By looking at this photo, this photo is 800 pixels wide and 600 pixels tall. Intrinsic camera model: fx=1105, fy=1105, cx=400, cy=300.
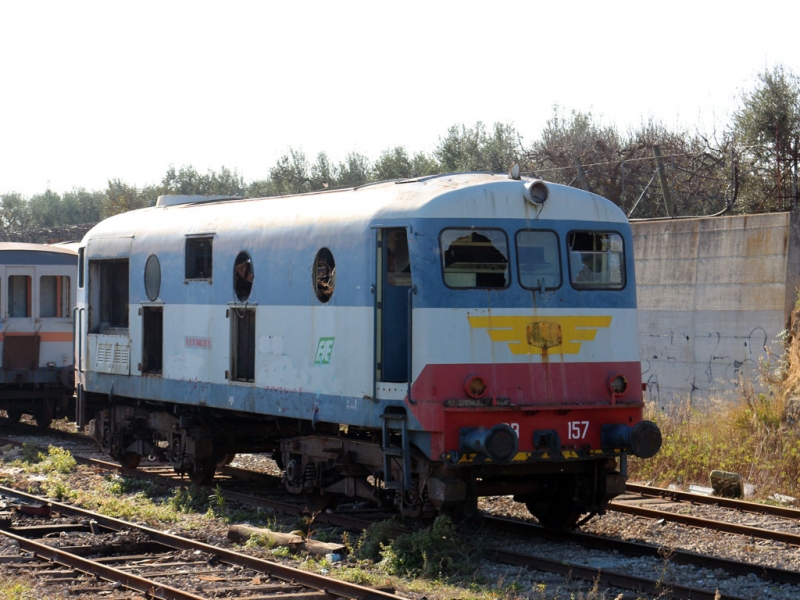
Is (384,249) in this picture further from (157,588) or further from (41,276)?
(41,276)

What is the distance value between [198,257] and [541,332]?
4777mm

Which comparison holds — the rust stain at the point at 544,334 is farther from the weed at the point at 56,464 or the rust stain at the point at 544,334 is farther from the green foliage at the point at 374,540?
the weed at the point at 56,464

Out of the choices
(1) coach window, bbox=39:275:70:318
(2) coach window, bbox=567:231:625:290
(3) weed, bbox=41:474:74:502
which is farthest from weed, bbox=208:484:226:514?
(1) coach window, bbox=39:275:70:318

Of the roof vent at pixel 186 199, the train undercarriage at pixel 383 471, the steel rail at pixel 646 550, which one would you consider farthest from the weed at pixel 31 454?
the steel rail at pixel 646 550

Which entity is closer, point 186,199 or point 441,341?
point 441,341

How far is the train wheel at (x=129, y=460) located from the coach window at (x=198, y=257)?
351cm

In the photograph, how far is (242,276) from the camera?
12.1 metres

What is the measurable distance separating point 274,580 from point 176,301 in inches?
199

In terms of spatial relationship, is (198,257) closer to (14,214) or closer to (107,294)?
(107,294)

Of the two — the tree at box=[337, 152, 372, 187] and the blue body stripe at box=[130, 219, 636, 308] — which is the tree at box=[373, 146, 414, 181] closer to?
the tree at box=[337, 152, 372, 187]

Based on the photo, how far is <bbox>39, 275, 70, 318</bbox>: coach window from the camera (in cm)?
2045

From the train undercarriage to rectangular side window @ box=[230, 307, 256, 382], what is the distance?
671 mm

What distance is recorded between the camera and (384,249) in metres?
9.97

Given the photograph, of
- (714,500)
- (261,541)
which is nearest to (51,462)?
(261,541)
